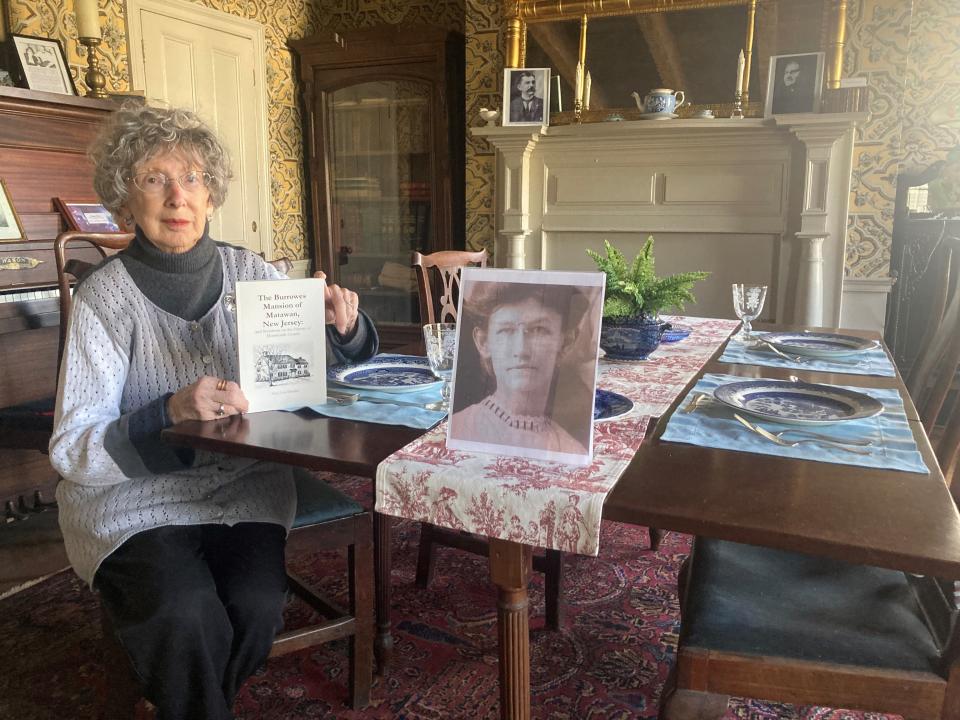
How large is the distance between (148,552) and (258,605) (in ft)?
0.65

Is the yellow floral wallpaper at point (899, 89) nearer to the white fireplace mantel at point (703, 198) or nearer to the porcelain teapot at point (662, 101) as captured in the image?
the white fireplace mantel at point (703, 198)

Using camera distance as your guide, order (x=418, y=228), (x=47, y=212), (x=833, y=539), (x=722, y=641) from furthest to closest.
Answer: (x=418, y=228) → (x=47, y=212) → (x=722, y=641) → (x=833, y=539)

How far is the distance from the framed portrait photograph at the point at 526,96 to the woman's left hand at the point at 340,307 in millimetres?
2434

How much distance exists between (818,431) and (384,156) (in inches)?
137

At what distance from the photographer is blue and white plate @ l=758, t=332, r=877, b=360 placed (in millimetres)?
1579

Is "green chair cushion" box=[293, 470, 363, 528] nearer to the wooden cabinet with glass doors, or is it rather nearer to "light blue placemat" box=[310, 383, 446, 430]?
"light blue placemat" box=[310, 383, 446, 430]

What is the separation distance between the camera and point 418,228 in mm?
4141

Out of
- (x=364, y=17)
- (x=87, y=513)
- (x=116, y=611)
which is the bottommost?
(x=116, y=611)

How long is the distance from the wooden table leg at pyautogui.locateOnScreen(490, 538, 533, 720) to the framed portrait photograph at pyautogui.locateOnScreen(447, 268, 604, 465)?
126mm

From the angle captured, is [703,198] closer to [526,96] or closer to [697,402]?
[526,96]

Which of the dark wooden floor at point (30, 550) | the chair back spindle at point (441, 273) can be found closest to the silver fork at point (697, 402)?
the chair back spindle at point (441, 273)

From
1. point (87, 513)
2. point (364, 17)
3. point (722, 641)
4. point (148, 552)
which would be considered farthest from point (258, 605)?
point (364, 17)

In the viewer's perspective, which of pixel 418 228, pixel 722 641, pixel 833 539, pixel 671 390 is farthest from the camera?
pixel 418 228

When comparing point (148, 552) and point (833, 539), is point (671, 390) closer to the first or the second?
point (833, 539)
